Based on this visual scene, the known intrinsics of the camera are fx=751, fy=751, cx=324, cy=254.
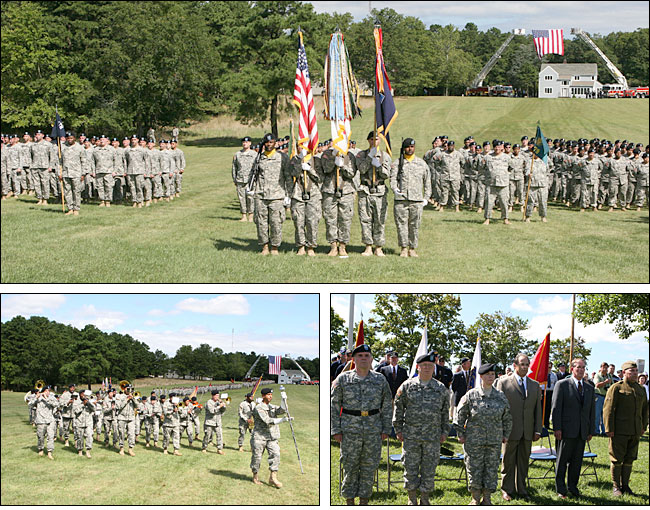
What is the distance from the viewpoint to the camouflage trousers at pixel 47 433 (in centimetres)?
1196

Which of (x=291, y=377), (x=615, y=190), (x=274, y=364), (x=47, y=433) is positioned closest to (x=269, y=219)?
(x=274, y=364)

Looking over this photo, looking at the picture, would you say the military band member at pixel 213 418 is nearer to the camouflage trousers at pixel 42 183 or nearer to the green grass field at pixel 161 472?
the green grass field at pixel 161 472

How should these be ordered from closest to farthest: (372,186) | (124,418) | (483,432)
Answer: (483,432) → (372,186) → (124,418)

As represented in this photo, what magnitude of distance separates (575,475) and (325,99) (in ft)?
25.2

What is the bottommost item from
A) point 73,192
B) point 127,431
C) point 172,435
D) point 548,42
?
point 127,431

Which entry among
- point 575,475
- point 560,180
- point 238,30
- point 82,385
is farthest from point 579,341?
point 238,30

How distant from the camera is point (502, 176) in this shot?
16.8 meters

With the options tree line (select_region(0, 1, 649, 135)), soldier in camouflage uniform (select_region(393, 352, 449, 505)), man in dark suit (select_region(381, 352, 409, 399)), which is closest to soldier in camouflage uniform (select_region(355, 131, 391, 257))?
man in dark suit (select_region(381, 352, 409, 399))

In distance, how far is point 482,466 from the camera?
25.1ft

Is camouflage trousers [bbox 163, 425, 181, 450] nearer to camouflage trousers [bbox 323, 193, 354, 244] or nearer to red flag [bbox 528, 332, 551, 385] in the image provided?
camouflage trousers [bbox 323, 193, 354, 244]

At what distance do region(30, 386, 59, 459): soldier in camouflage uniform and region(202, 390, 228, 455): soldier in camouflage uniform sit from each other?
244 centimetres

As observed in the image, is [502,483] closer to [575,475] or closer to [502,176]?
[575,475]

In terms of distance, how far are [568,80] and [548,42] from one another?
3.20 meters

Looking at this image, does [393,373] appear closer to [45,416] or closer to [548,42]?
[45,416]
